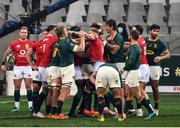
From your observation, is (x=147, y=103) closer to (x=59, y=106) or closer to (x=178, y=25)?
(x=59, y=106)

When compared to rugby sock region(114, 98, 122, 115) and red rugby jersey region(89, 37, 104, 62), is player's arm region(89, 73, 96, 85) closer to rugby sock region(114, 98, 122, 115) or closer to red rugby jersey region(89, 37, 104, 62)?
red rugby jersey region(89, 37, 104, 62)

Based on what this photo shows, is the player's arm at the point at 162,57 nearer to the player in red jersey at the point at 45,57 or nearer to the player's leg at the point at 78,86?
the player's leg at the point at 78,86

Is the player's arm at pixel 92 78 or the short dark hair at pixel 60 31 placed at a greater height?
the short dark hair at pixel 60 31

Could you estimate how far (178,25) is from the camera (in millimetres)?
35406

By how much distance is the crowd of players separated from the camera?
14289 mm

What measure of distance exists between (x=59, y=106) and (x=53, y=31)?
1.86 metres

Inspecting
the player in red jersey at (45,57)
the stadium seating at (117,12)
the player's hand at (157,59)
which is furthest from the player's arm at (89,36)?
the stadium seating at (117,12)

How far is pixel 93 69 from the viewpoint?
15.6 meters

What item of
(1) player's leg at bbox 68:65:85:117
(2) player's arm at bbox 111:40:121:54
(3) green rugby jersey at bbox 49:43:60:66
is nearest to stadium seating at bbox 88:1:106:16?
(1) player's leg at bbox 68:65:85:117

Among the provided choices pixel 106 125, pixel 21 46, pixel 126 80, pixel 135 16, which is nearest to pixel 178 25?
pixel 135 16

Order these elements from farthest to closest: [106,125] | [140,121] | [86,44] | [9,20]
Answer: [9,20] → [86,44] → [140,121] → [106,125]

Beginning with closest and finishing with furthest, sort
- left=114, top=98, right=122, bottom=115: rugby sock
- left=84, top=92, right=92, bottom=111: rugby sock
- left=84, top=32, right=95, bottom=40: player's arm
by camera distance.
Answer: left=114, top=98, right=122, bottom=115: rugby sock
left=84, top=32, right=95, bottom=40: player's arm
left=84, top=92, right=92, bottom=111: rugby sock

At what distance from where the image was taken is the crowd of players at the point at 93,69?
14289 millimetres

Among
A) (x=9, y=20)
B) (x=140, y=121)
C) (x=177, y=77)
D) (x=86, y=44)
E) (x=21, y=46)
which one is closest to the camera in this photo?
(x=140, y=121)
